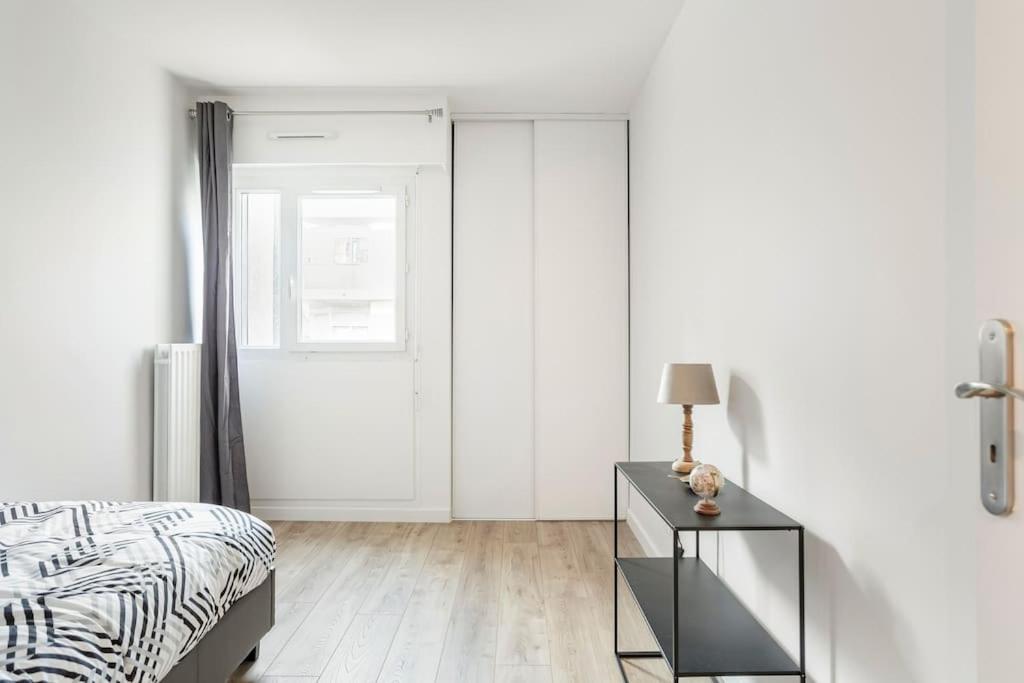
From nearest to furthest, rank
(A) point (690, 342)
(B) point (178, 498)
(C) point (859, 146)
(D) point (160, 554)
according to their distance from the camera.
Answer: (C) point (859, 146) < (D) point (160, 554) < (A) point (690, 342) < (B) point (178, 498)

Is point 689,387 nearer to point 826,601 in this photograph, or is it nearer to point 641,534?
point 826,601

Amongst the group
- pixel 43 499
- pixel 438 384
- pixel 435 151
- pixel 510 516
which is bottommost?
pixel 510 516

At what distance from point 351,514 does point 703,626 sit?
277 cm

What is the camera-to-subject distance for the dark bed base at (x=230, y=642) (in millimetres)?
1645

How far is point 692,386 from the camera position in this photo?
2.06 meters

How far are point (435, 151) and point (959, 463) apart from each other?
3429 mm

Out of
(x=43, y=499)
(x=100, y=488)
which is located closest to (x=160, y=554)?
(x=43, y=499)

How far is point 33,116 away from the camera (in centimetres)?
243

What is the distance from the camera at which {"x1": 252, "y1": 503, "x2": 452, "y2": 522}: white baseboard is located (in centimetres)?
393

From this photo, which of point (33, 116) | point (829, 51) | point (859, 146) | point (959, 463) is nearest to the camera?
point (959, 463)

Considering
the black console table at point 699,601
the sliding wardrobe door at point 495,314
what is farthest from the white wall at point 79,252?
the black console table at point 699,601

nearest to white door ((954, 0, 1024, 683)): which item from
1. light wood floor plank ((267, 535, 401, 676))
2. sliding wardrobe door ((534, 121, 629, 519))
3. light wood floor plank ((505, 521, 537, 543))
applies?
light wood floor plank ((267, 535, 401, 676))

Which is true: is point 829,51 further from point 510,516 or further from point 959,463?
point 510,516

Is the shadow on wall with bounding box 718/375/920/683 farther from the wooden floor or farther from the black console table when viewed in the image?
the wooden floor
